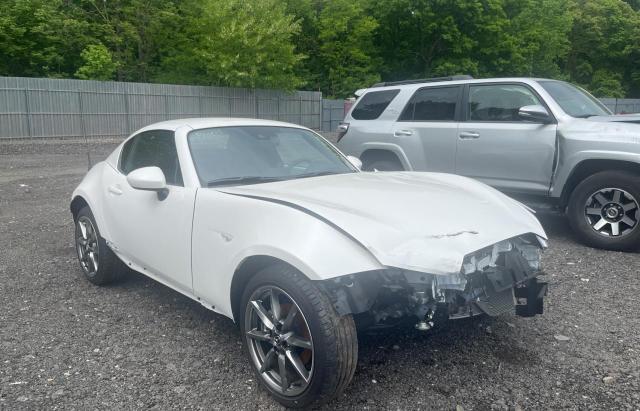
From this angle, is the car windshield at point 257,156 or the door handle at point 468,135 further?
the door handle at point 468,135

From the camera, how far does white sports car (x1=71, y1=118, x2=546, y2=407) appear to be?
2.78 meters

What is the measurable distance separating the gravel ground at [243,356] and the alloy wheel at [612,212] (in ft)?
2.26

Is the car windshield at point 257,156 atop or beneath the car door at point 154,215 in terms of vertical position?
atop

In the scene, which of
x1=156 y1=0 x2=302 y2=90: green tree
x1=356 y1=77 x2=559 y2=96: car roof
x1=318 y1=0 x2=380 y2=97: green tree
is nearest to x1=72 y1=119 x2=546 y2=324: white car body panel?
x1=356 y1=77 x2=559 y2=96: car roof

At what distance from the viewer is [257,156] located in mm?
4188

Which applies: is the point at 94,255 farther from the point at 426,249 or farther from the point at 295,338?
the point at 426,249

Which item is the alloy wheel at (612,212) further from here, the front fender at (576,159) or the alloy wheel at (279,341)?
the alloy wheel at (279,341)

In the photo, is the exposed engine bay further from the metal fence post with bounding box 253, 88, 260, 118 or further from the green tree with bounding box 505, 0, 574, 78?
the green tree with bounding box 505, 0, 574, 78

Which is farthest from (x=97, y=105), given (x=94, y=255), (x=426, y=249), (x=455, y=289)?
(x=455, y=289)

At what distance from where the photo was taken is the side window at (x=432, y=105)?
24.4 ft

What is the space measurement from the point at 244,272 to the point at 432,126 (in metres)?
4.96

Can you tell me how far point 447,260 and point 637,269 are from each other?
3.56 m

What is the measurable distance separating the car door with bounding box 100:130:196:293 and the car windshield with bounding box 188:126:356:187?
215mm

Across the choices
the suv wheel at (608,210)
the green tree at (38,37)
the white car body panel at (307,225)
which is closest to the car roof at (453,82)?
the suv wheel at (608,210)
